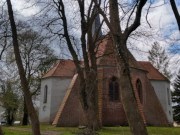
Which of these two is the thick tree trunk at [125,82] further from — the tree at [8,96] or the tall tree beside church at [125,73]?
the tree at [8,96]

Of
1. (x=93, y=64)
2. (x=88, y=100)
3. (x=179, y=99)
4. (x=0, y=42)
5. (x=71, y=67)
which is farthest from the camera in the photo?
(x=179, y=99)

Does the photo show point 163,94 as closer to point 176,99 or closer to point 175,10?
point 176,99

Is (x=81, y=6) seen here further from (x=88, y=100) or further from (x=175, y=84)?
(x=175, y=84)

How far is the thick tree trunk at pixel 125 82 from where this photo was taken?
613 centimetres

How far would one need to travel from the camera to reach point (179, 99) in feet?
126

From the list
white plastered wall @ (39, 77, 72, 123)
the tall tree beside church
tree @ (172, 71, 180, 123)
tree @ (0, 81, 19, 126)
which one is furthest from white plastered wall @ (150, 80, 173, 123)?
the tall tree beside church

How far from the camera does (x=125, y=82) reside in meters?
6.51

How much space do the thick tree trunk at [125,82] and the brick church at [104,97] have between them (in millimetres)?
9453

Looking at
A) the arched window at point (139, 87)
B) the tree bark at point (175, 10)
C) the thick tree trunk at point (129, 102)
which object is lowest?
the thick tree trunk at point (129, 102)

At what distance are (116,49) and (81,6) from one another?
6619 mm

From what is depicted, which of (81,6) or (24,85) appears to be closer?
(24,85)

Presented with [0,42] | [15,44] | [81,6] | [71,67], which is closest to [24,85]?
[15,44]

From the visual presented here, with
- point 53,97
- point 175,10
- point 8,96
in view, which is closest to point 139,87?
point 53,97

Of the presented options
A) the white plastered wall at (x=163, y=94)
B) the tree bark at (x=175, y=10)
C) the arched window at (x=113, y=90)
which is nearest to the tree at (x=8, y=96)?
the arched window at (x=113, y=90)
